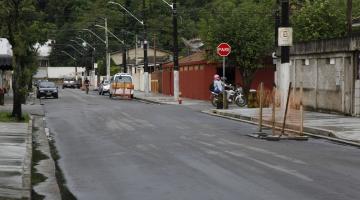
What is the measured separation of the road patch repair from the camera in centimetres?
988

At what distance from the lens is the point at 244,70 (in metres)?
41.3

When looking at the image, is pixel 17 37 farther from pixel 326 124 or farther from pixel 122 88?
pixel 122 88

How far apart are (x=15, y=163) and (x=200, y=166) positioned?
348 cm

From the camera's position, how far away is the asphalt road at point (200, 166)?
396 inches

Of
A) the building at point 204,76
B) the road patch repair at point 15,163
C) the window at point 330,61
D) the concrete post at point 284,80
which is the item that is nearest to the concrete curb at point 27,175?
the road patch repair at point 15,163

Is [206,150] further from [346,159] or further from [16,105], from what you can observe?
[16,105]

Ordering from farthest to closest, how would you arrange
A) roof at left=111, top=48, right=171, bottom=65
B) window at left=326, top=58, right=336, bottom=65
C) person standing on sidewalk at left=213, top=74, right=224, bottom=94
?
roof at left=111, top=48, right=171, bottom=65 < person standing on sidewalk at left=213, top=74, right=224, bottom=94 < window at left=326, top=58, right=336, bottom=65

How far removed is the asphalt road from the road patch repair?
0.74 meters

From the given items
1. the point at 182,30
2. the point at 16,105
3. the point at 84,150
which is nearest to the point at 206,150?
the point at 84,150

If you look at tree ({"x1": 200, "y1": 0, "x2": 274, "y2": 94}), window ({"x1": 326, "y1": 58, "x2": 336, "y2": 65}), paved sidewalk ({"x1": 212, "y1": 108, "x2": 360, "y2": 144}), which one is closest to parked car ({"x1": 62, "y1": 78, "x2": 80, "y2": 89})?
tree ({"x1": 200, "y1": 0, "x2": 274, "y2": 94})

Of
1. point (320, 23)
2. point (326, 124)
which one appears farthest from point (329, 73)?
point (320, 23)

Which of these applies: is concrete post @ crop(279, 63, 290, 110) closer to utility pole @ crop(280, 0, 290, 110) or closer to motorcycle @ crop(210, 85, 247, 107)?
utility pole @ crop(280, 0, 290, 110)

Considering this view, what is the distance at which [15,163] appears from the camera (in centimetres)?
1295

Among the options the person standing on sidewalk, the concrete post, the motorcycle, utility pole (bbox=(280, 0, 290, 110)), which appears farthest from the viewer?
the motorcycle
